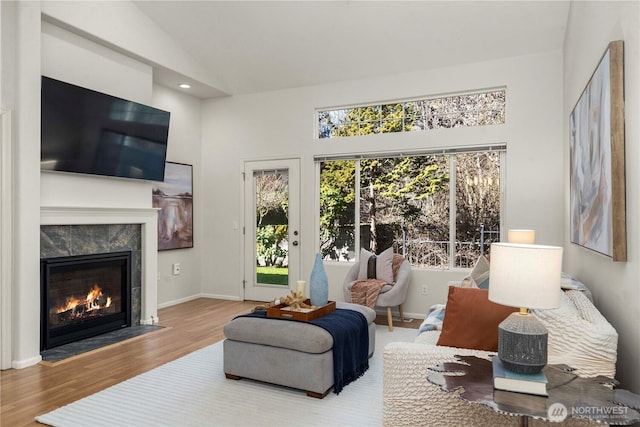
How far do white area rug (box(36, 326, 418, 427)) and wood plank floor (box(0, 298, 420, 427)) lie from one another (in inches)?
5.7

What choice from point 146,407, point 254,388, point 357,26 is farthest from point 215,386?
point 357,26

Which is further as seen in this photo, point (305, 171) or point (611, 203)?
point (305, 171)

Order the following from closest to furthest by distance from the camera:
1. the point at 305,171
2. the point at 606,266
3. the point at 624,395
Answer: the point at 624,395, the point at 606,266, the point at 305,171

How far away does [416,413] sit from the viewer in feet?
6.91

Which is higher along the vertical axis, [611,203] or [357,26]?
[357,26]

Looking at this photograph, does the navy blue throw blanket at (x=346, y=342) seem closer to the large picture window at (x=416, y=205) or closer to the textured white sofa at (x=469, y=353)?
the textured white sofa at (x=469, y=353)

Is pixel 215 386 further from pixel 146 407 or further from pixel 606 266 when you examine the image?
pixel 606 266

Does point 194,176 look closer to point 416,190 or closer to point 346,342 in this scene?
point 416,190

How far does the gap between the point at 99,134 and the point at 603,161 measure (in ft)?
13.7

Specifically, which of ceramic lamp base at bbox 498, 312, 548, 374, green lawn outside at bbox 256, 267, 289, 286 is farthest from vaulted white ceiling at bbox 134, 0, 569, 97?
ceramic lamp base at bbox 498, 312, 548, 374

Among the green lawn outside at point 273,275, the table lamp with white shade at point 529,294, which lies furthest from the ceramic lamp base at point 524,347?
the green lawn outside at point 273,275

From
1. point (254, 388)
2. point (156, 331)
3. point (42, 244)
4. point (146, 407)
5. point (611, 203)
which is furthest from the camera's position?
point (156, 331)

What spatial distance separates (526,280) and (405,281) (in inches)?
130

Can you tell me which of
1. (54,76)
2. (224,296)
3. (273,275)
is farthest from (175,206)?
(54,76)
